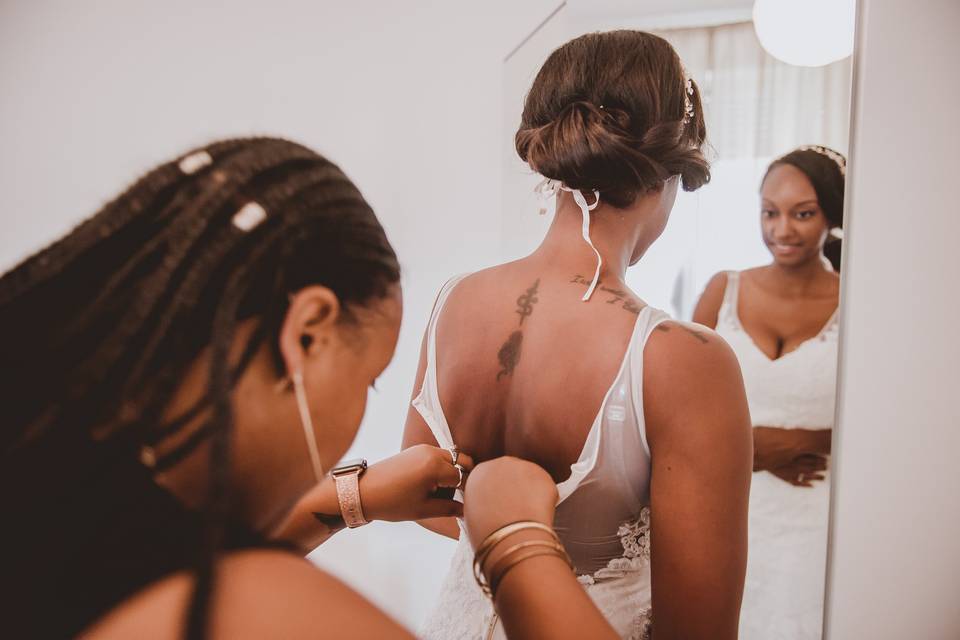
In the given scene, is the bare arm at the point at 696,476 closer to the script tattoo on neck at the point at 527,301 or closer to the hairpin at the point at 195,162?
the script tattoo on neck at the point at 527,301

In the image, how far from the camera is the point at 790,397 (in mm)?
908

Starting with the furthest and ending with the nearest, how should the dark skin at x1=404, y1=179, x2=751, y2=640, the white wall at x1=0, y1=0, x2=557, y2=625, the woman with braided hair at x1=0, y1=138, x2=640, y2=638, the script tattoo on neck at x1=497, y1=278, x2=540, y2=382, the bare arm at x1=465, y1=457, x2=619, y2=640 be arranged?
the white wall at x1=0, y1=0, x2=557, y2=625 → the script tattoo on neck at x1=497, y1=278, x2=540, y2=382 → the dark skin at x1=404, y1=179, x2=751, y2=640 → the bare arm at x1=465, y1=457, x2=619, y2=640 → the woman with braided hair at x1=0, y1=138, x2=640, y2=638

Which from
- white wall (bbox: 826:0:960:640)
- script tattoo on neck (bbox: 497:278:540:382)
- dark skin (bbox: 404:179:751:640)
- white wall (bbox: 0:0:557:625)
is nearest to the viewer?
dark skin (bbox: 404:179:751:640)

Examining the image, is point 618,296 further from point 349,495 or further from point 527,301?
point 349,495

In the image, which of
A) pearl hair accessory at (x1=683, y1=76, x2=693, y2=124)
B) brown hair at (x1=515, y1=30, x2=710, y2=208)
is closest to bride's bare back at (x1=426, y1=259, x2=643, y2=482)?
brown hair at (x1=515, y1=30, x2=710, y2=208)

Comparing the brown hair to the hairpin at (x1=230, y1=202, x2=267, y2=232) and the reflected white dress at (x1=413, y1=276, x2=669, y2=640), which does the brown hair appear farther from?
the hairpin at (x1=230, y1=202, x2=267, y2=232)

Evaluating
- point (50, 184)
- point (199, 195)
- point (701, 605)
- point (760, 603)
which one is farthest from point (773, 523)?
point (50, 184)

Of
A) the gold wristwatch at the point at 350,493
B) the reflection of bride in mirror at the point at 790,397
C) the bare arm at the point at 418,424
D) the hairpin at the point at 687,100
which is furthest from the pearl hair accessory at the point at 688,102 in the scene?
the gold wristwatch at the point at 350,493

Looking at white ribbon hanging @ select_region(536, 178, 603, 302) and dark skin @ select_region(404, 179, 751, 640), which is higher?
white ribbon hanging @ select_region(536, 178, 603, 302)

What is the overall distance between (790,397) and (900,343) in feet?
0.62

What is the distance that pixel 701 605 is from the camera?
63 cm

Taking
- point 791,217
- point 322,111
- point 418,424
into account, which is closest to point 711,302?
point 791,217

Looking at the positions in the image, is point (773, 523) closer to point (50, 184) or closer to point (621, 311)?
point (621, 311)

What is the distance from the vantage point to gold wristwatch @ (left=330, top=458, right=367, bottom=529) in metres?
0.78
